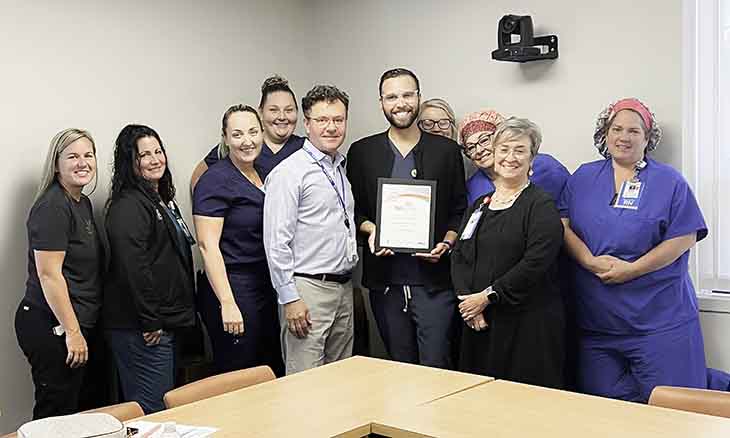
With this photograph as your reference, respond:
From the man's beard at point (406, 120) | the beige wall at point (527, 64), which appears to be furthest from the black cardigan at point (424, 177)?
the beige wall at point (527, 64)

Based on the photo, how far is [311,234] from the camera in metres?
4.23

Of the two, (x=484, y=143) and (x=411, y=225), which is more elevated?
(x=484, y=143)

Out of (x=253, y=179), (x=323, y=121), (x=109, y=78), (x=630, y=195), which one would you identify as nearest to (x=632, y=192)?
(x=630, y=195)

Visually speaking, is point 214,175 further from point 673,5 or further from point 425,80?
point 673,5

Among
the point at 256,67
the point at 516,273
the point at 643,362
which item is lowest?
the point at 643,362

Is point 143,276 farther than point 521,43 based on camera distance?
No

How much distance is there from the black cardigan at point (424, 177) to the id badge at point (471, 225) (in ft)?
1.22

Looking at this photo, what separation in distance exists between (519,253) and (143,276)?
1659mm

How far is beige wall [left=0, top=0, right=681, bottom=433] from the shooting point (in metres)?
4.33

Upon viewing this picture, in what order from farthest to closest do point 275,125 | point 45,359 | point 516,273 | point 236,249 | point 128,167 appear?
1. point 275,125
2. point 236,249
3. point 128,167
4. point 45,359
5. point 516,273

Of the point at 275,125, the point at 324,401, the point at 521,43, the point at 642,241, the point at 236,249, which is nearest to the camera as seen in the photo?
the point at 324,401

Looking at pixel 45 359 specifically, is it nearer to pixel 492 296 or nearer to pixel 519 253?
pixel 492 296

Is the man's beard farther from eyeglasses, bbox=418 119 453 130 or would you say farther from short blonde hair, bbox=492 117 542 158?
short blonde hair, bbox=492 117 542 158

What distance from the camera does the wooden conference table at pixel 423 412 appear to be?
2516mm
